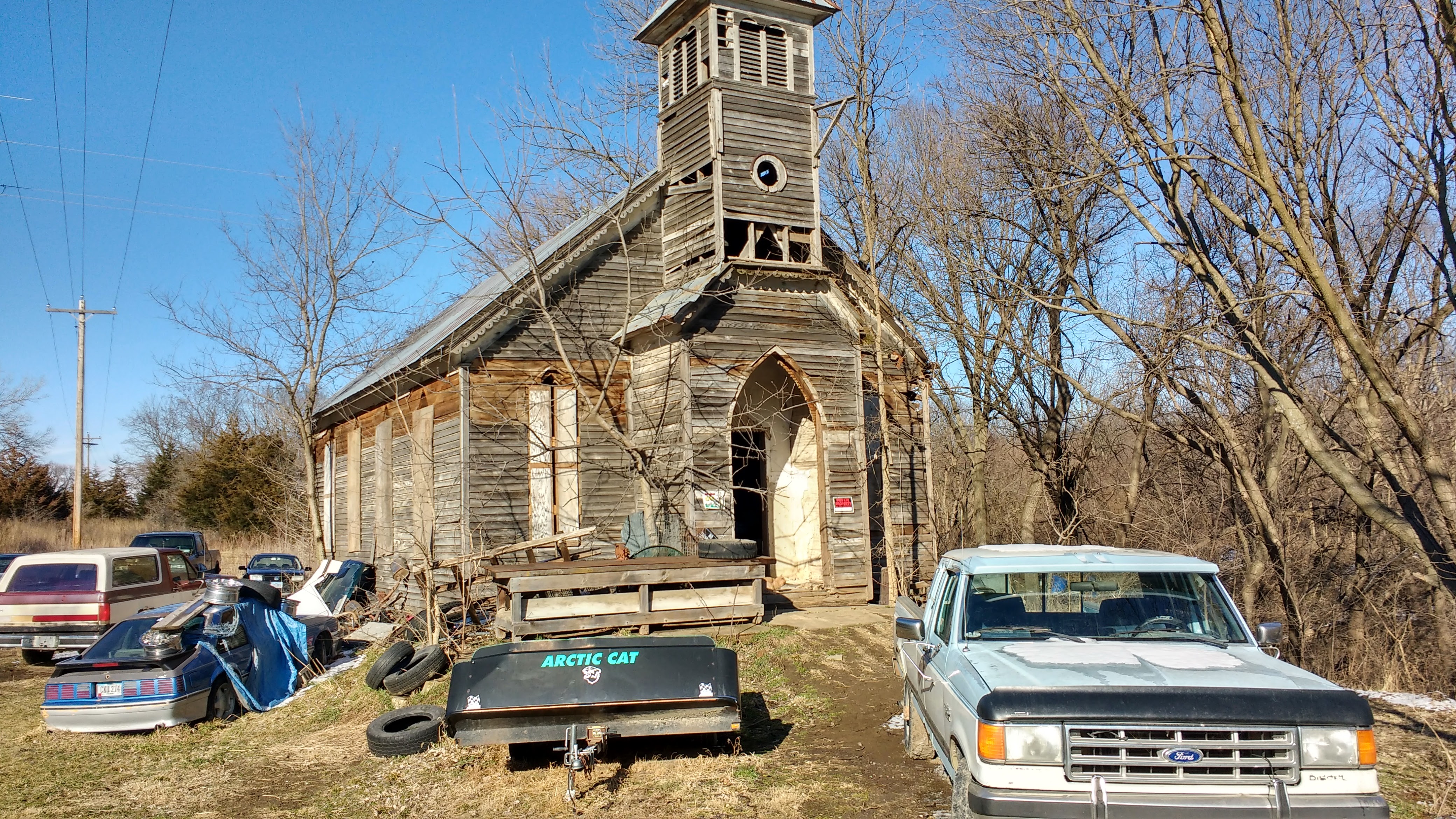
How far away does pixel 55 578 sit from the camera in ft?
51.3

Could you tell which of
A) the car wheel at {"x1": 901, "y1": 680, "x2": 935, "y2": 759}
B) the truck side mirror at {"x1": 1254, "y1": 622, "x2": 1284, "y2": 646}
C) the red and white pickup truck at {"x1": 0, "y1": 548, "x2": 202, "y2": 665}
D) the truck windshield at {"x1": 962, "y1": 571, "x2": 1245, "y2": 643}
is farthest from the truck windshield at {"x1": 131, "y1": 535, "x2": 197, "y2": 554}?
the truck side mirror at {"x1": 1254, "y1": 622, "x2": 1284, "y2": 646}

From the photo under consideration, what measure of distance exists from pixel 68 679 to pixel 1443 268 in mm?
14633

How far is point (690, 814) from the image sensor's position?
7129 millimetres

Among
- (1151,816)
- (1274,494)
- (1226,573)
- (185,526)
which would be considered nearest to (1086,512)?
(1226,573)

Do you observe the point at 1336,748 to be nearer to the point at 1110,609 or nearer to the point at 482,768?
the point at 1110,609

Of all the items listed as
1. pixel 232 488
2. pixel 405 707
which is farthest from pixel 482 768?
pixel 232 488

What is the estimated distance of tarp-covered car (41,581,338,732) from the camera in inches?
426

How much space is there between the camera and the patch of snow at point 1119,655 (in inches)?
220

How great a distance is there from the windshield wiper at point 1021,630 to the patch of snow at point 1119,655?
0.36 feet

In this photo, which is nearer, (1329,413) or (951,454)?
(1329,413)

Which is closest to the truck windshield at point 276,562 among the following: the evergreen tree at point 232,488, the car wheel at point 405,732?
the evergreen tree at point 232,488

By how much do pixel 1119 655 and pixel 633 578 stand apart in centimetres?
758

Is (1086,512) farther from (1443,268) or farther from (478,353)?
(478,353)

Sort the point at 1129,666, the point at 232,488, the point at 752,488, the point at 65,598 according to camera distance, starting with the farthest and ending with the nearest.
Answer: the point at 232,488, the point at 752,488, the point at 65,598, the point at 1129,666
